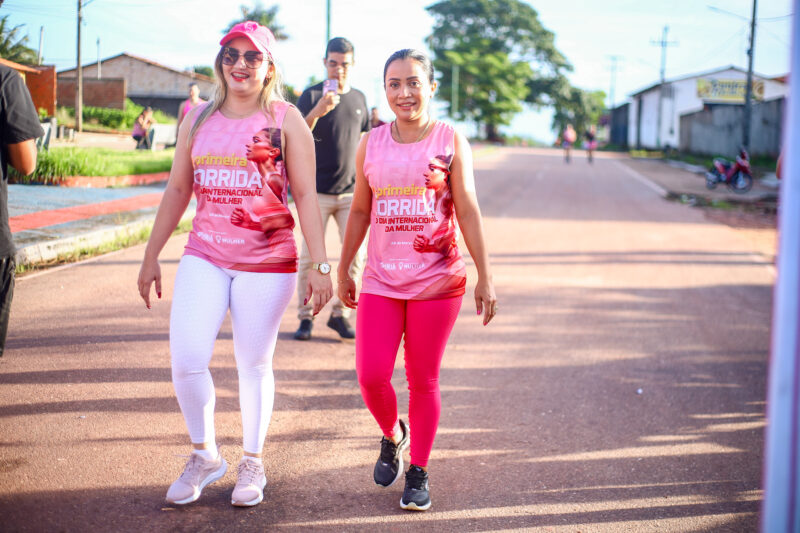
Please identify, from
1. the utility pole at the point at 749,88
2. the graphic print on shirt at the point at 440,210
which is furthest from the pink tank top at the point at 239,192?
the utility pole at the point at 749,88

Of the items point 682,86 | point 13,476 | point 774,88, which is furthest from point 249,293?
point 682,86

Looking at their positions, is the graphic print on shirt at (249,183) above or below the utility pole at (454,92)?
below

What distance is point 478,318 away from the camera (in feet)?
24.7

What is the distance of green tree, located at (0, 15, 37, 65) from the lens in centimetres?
598

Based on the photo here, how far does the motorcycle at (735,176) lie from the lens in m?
23.6

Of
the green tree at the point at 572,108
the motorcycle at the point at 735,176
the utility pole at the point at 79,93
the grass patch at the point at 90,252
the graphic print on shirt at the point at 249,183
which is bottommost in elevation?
the grass patch at the point at 90,252

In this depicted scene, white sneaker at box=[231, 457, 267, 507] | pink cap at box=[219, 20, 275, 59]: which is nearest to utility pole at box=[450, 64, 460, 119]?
pink cap at box=[219, 20, 275, 59]

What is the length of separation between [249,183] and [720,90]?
67376mm

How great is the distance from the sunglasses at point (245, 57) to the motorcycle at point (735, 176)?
22.8 metres

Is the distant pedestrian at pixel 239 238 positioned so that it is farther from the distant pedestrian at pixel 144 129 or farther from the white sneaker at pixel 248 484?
the distant pedestrian at pixel 144 129

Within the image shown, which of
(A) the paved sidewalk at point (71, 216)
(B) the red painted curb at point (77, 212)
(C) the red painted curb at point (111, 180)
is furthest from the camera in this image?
(C) the red painted curb at point (111, 180)

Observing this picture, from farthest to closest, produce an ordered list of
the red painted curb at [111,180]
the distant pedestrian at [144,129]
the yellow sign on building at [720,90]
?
the yellow sign on building at [720,90] → the distant pedestrian at [144,129] → the red painted curb at [111,180]

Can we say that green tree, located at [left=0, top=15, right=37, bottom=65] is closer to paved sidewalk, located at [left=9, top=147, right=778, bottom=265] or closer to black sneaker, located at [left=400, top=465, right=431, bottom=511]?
paved sidewalk, located at [left=9, top=147, right=778, bottom=265]

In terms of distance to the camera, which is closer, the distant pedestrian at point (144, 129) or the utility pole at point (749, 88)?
the distant pedestrian at point (144, 129)
